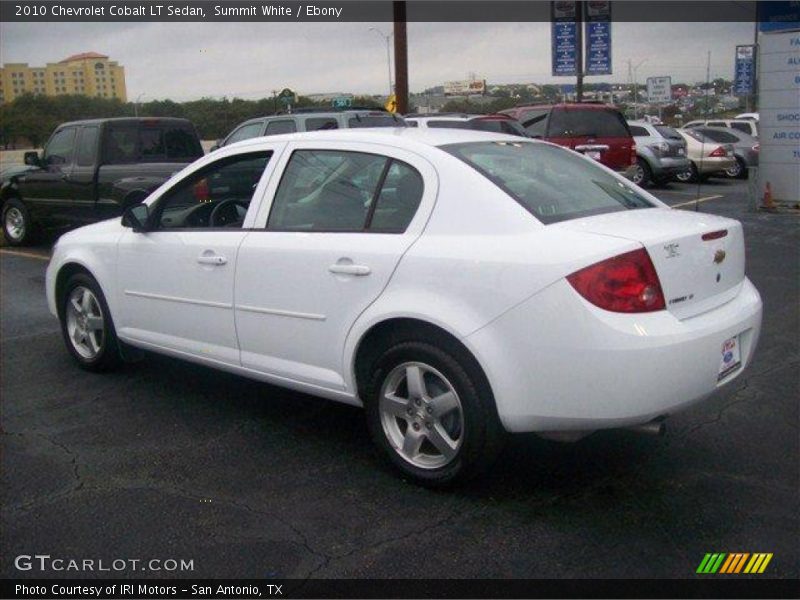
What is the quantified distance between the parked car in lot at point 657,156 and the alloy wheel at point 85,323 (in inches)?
617

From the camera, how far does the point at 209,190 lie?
5.38 meters

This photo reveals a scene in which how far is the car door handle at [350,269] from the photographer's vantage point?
394cm

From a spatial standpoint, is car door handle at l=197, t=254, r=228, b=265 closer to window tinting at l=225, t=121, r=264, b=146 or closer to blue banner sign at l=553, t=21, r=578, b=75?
window tinting at l=225, t=121, r=264, b=146

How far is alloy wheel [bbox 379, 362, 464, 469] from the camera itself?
3756 mm

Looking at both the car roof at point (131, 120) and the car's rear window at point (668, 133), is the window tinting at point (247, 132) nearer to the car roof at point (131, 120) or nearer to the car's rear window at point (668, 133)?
the car roof at point (131, 120)

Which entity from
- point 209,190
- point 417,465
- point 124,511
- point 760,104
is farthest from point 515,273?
point 760,104

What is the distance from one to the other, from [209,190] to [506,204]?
2366mm

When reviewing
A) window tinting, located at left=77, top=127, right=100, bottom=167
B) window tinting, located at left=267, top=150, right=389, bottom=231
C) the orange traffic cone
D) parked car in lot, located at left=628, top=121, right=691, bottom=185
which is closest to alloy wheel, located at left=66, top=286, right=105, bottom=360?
window tinting, located at left=267, top=150, right=389, bottom=231

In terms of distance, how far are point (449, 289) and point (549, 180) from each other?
911 millimetres

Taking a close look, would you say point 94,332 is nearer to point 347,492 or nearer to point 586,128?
point 347,492

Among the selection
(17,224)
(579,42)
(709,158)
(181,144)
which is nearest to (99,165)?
(181,144)

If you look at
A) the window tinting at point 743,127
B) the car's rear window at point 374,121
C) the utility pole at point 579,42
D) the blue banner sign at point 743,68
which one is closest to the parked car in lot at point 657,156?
the window tinting at point 743,127

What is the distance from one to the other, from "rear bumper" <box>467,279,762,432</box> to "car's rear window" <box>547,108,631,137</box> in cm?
1250

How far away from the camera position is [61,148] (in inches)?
461
